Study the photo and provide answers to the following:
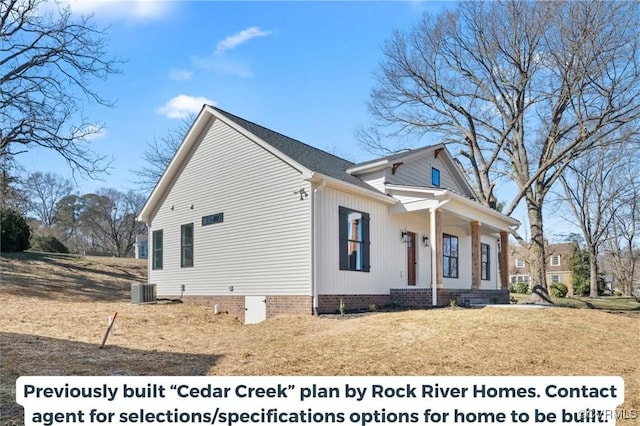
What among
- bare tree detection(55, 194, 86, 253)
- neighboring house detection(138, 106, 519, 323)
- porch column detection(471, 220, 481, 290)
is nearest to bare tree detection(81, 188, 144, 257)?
bare tree detection(55, 194, 86, 253)

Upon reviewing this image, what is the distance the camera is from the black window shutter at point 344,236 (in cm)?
1267

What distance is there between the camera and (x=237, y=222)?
46.0 feet

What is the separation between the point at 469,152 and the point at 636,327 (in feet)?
47.1

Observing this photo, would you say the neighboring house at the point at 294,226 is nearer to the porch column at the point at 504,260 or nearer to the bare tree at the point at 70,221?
the porch column at the point at 504,260

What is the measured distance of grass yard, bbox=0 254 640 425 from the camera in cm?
681

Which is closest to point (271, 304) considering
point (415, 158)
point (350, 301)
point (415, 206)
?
point (350, 301)

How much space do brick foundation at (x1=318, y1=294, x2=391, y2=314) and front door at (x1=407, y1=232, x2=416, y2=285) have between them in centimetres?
165

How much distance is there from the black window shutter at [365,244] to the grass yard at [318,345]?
8.12 ft

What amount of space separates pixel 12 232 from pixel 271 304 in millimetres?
17202

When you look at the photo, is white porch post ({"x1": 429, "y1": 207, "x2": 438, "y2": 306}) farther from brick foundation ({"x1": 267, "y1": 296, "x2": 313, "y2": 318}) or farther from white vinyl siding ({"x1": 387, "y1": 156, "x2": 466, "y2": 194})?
brick foundation ({"x1": 267, "y1": 296, "x2": 313, "y2": 318})
